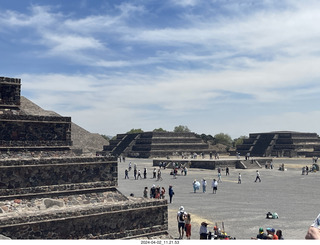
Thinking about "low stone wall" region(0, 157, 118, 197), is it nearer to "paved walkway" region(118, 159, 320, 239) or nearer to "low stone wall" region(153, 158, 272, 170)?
"paved walkway" region(118, 159, 320, 239)

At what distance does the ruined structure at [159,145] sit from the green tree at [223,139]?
1578 inches

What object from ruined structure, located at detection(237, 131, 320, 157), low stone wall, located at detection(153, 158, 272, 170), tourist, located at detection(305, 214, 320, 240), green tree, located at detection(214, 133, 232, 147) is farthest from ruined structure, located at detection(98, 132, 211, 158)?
tourist, located at detection(305, 214, 320, 240)

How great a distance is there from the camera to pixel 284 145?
275ft

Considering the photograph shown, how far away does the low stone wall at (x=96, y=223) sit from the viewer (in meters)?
12.1

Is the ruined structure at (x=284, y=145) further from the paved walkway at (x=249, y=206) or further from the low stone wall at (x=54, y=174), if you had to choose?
the low stone wall at (x=54, y=174)

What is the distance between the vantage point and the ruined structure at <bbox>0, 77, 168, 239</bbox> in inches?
512

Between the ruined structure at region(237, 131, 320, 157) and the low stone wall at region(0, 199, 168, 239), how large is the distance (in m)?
71.6

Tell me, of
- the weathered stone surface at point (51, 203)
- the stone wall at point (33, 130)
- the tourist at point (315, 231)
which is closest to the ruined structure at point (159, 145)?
the stone wall at point (33, 130)

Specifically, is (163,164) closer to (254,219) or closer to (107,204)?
(254,219)

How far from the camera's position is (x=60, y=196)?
14.6m

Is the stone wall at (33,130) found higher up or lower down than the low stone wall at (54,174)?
higher up

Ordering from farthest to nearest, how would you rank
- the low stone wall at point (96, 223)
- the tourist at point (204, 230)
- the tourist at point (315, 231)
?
the tourist at point (204, 230) < the low stone wall at point (96, 223) < the tourist at point (315, 231)

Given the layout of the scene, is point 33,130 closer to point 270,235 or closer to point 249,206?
point 270,235
